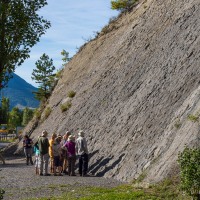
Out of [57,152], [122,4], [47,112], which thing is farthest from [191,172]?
[122,4]

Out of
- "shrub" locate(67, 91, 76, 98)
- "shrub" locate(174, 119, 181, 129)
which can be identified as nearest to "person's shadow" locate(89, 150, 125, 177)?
"shrub" locate(174, 119, 181, 129)

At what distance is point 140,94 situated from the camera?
22.4 metres

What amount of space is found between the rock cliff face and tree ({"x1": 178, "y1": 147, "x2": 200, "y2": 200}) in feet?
9.75

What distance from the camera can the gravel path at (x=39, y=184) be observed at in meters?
15.1

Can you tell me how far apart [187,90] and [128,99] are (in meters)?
4.22

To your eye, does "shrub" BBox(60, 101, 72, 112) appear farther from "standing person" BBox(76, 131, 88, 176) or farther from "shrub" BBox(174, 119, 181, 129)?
"shrub" BBox(174, 119, 181, 129)

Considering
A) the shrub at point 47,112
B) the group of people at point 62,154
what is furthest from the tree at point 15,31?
the shrub at point 47,112

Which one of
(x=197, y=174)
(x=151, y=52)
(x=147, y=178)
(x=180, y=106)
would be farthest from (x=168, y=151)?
(x=151, y=52)

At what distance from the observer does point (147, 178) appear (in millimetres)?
15695

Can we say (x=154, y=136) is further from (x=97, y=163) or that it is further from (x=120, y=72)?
(x=120, y=72)

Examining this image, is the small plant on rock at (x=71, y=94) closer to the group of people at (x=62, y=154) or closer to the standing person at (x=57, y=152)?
the group of people at (x=62, y=154)

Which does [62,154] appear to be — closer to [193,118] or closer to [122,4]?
[193,118]

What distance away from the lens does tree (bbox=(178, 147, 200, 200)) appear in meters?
11.8

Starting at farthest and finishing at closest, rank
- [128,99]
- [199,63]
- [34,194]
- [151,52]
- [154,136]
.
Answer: [151,52] → [128,99] → [199,63] → [154,136] → [34,194]
